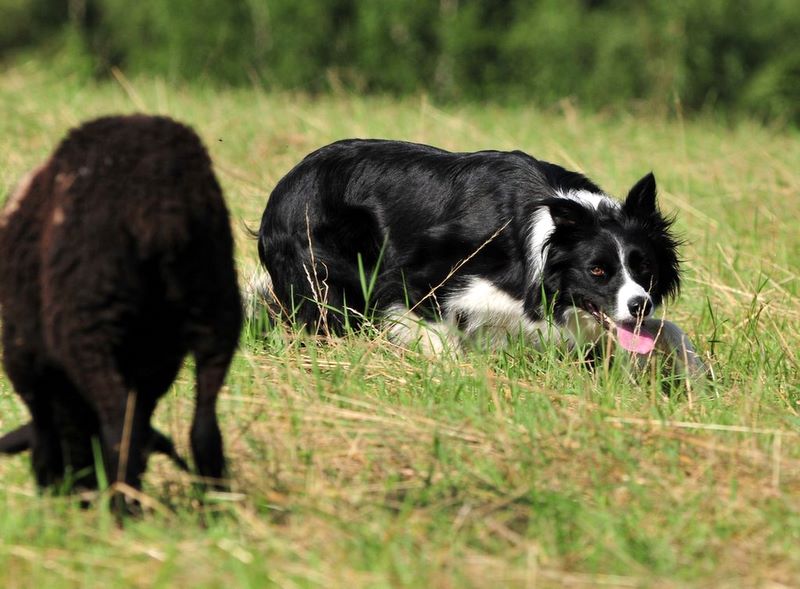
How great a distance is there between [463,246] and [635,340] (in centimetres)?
104

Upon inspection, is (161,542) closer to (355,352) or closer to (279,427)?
(279,427)

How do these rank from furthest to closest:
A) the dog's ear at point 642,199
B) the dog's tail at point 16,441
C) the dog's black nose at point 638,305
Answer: the dog's ear at point 642,199, the dog's black nose at point 638,305, the dog's tail at point 16,441

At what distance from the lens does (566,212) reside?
5.49m

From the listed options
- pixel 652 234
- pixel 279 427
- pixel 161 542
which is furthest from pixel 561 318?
pixel 161 542

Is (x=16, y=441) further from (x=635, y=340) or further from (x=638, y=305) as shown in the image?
(x=638, y=305)

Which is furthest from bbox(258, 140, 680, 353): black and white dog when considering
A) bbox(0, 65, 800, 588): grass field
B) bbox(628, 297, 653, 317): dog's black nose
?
bbox(0, 65, 800, 588): grass field

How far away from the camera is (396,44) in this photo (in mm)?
21281

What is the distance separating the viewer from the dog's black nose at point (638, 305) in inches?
211

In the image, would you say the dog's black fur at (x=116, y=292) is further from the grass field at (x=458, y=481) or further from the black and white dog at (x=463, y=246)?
the black and white dog at (x=463, y=246)

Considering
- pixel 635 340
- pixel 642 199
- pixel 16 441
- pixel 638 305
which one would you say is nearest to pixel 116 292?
pixel 16 441

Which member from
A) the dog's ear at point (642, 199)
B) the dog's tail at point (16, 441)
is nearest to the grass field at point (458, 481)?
the dog's tail at point (16, 441)

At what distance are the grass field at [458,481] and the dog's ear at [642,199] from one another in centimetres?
67

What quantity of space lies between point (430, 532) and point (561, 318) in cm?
277

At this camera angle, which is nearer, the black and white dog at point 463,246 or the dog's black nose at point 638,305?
the dog's black nose at point 638,305
